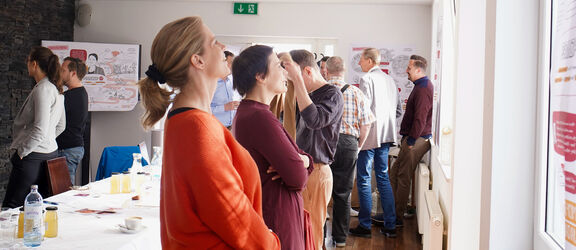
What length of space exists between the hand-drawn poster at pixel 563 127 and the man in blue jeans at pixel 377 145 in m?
3.49

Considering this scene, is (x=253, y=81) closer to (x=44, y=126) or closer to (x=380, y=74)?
(x=44, y=126)

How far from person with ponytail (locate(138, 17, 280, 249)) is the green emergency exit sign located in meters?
5.60

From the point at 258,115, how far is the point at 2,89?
4732 millimetres

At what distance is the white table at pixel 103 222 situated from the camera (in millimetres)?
2006

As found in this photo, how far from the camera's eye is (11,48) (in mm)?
5660

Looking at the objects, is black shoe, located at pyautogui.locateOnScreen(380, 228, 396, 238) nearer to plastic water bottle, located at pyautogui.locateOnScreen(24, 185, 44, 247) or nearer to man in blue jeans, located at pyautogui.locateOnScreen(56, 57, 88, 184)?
man in blue jeans, located at pyautogui.locateOnScreen(56, 57, 88, 184)

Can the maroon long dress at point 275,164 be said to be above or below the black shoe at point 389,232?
above

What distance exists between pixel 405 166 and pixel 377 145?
59cm

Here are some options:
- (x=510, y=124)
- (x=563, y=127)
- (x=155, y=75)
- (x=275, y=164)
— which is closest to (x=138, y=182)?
(x=275, y=164)

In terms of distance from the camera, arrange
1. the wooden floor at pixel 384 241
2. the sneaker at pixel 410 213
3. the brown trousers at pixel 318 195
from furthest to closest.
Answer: the sneaker at pixel 410 213 → the wooden floor at pixel 384 241 → the brown trousers at pixel 318 195

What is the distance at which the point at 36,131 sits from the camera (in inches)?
143

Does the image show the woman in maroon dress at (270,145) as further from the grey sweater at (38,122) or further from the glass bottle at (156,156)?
the grey sweater at (38,122)

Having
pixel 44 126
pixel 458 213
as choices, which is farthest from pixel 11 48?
pixel 458 213

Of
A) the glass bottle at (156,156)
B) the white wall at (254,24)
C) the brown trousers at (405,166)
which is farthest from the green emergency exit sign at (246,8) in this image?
the glass bottle at (156,156)
